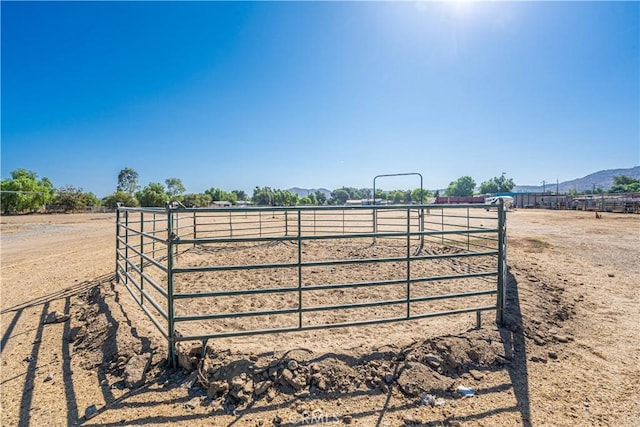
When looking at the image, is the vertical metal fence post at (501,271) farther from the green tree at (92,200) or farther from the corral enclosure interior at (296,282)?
the green tree at (92,200)

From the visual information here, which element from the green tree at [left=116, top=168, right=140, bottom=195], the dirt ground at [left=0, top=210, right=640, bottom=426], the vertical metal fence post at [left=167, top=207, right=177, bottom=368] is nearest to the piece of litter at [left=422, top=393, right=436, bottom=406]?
the dirt ground at [left=0, top=210, right=640, bottom=426]

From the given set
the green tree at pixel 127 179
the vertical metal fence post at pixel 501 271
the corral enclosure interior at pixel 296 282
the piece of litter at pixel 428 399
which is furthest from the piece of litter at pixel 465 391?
the green tree at pixel 127 179

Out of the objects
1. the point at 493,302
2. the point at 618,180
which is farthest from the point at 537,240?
the point at 618,180

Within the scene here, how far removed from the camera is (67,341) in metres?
3.14

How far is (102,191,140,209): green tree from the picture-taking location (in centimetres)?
4346

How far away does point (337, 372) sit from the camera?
248 centimetres

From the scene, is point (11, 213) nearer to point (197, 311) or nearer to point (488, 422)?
point (197, 311)

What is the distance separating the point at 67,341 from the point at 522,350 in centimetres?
477

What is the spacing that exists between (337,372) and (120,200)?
52.5m

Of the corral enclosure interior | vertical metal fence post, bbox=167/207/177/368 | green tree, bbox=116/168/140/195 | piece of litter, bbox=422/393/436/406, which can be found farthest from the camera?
green tree, bbox=116/168/140/195

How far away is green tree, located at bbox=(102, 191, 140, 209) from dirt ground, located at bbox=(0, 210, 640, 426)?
4585 centimetres

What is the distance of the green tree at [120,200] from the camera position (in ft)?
143

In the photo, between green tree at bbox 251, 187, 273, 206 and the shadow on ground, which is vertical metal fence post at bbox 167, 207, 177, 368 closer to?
the shadow on ground

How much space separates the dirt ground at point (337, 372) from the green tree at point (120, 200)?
4585 cm
